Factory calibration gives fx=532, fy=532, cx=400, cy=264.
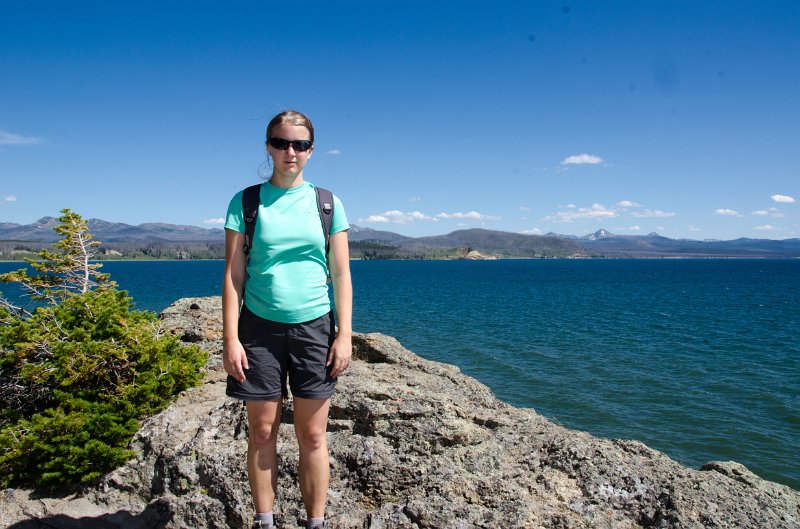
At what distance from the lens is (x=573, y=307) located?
54375 mm

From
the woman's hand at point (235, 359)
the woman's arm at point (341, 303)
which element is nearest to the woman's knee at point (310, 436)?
the woman's arm at point (341, 303)

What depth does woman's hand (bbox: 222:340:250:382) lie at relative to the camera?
12.7 ft

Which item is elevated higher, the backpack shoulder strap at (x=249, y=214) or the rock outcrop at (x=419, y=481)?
the backpack shoulder strap at (x=249, y=214)

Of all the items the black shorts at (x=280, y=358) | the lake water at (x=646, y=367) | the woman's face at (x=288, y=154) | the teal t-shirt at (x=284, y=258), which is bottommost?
the lake water at (x=646, y=367)

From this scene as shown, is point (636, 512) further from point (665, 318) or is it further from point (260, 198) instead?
point (665, 318)

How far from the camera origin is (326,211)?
4109 mm

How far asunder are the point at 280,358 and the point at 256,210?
1133 millimetres


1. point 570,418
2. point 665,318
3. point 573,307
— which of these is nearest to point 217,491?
point 570,418

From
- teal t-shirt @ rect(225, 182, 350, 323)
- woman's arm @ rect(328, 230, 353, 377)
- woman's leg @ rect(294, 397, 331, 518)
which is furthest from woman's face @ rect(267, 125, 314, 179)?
woman's leg @ rect(294, 397, 331, 518)

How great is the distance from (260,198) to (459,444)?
3.34 metres

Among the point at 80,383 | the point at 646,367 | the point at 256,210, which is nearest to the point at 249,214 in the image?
the point at 256,210

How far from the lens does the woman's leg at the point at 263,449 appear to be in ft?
13.4

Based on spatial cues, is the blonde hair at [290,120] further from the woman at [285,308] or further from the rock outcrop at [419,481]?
the rock outcrop at [419,481]

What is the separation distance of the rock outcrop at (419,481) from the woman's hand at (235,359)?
5.34 ft
